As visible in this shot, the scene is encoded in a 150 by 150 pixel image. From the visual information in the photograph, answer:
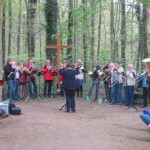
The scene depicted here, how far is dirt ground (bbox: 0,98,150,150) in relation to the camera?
27.0 ft

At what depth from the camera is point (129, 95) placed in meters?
15.1

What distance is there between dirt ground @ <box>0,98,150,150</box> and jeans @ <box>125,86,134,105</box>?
73 cm

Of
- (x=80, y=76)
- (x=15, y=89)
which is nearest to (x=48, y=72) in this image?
(x=80, y=76)

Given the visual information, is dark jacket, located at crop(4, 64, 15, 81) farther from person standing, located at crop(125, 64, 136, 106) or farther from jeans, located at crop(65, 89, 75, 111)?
person standing, located at crop(125, 64, 136, 106)

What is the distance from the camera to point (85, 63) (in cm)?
2423

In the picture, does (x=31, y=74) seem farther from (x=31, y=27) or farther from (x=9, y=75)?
(x=31, y=27)

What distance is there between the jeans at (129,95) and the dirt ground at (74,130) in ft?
2.40

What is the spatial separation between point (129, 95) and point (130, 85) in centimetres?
49

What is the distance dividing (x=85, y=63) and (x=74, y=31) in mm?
2742

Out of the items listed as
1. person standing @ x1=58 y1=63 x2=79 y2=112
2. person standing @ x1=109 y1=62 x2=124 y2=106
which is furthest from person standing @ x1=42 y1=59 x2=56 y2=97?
person standing @ x1=58 y1=63 x2=79 y2=112

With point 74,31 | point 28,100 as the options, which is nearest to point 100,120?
point 28,100

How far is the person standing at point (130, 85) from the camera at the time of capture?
14.7m

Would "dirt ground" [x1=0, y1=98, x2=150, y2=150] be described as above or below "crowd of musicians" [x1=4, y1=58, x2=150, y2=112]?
below

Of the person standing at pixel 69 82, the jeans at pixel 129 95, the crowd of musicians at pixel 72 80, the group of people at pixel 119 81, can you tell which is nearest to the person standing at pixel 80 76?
the crowd of musicians at pixel 72 80
